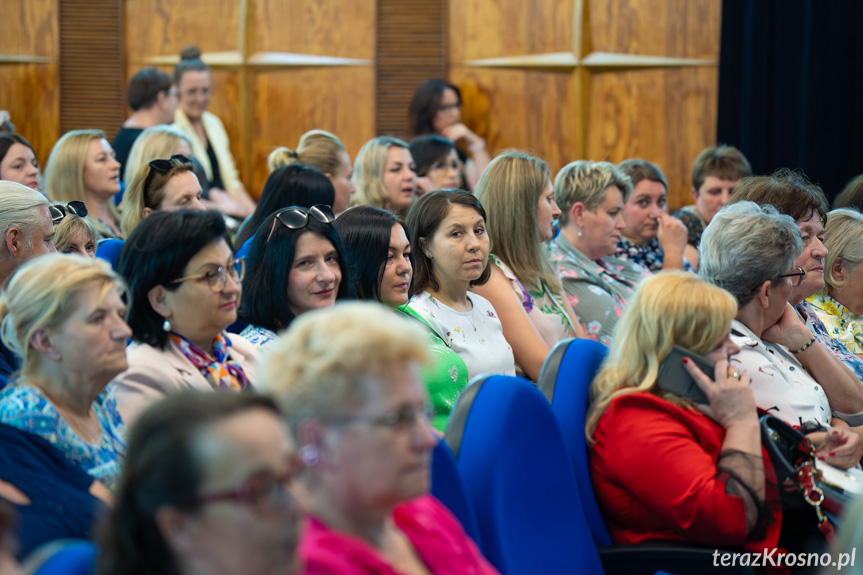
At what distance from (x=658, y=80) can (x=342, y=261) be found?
13.1ft

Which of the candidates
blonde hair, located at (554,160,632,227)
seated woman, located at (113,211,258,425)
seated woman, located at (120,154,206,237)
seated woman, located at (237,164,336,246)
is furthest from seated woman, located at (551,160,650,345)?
seated woman, located at (113,211,258,425)

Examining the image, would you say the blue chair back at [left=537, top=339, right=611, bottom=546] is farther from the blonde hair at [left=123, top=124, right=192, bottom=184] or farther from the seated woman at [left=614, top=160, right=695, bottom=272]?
the blonde hair at [left=123, top=124, right=192, bottom=184]

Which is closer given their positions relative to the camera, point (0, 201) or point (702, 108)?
point (0, 201)

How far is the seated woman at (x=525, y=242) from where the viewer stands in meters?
3.37

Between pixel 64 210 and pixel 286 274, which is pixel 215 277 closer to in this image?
pixel 286 274

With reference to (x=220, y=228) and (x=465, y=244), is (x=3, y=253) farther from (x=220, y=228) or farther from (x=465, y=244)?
(x=465, y=244)

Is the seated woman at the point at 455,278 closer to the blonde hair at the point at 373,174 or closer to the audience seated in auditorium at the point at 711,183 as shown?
the blonde hair at the point at 373,174

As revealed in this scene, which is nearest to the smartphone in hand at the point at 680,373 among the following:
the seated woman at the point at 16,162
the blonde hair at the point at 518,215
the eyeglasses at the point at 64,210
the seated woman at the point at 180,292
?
the seated woman at the point at 180,292

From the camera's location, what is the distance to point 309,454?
127cm

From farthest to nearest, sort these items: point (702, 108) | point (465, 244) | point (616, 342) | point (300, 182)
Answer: point (702, 108), point (300, 182), point (465, 244), point (616, 342)

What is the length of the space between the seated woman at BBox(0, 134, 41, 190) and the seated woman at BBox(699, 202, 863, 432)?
2.87 metres

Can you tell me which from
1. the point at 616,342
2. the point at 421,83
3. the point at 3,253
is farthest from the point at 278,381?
the point at 421,83

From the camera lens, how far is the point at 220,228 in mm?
2164

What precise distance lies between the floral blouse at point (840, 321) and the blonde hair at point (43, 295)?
2597 millimetres
